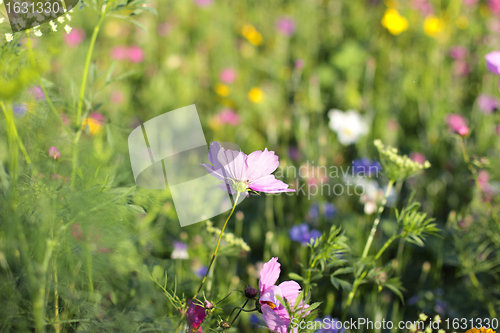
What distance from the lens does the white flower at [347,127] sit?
1449mm

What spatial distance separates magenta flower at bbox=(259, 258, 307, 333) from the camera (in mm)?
459

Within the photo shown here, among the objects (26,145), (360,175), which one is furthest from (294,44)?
(26,145)

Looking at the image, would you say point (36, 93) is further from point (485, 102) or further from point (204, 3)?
point (204, 3)

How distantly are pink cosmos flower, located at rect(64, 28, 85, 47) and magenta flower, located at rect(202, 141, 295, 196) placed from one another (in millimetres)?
1756

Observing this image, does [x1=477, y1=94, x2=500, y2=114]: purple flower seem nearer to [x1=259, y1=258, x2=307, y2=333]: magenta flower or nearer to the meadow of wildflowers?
the meadow of wildflowers

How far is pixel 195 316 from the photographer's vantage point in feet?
1.68

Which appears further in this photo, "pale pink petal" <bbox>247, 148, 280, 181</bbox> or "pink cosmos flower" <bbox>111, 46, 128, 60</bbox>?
"pink cosmos flower" <bbox>111, 46, 128, 60</bbox>

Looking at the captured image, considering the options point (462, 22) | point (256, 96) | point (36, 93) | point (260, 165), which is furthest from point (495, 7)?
point (36, 93)

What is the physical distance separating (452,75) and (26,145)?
6.42ft

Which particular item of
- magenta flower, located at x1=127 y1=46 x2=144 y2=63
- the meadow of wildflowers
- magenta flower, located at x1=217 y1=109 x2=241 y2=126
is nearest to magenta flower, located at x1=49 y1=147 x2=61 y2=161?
the meadow of wildflowers

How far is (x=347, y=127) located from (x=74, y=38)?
152 centimetres

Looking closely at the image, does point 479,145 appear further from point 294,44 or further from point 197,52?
point 197,52

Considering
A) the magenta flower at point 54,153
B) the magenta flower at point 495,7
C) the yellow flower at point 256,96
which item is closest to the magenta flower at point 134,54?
the yellow flower at point 256,96

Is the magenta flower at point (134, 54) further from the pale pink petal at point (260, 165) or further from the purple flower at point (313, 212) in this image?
the pale pink petal at point (260, 165)
